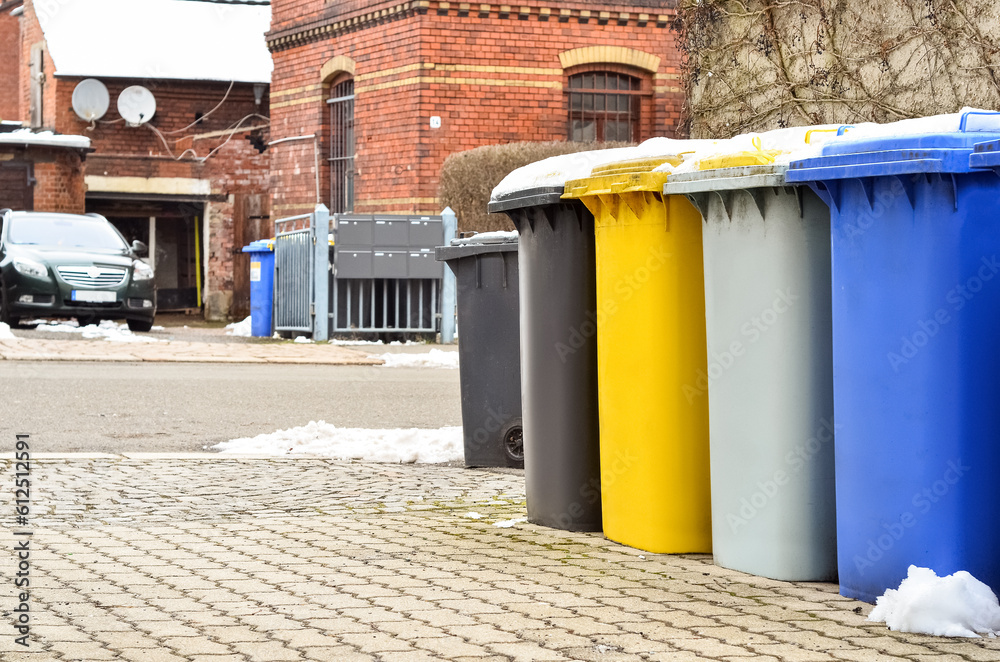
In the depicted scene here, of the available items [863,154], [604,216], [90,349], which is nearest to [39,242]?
[90,349]

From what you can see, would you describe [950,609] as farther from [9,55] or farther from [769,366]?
[9,55]

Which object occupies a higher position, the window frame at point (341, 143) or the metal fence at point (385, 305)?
the window frame at point (341, 143)

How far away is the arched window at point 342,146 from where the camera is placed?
2362cm

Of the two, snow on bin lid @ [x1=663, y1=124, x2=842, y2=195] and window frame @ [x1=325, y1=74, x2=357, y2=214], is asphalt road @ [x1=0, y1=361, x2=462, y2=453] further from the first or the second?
window frame @ [x1=325, y1=74, x2=357, y2=214]

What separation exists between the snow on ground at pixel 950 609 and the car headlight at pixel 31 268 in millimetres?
15657

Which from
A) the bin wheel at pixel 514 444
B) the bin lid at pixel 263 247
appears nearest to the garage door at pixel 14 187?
the bin lid at pixel 263 247

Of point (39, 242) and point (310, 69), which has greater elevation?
point (310, 69)

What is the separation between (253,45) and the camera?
31.7 meters

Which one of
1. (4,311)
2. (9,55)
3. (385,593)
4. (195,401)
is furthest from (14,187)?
(385,593)

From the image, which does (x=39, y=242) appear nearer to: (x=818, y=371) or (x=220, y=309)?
(x=220, y=309)

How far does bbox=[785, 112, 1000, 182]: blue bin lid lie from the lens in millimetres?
3535

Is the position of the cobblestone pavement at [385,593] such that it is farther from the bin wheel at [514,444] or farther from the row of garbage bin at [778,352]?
the bin wheel at [514,444]

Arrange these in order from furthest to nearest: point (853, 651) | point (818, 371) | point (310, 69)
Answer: point (310, 69) → point (818, 371) → point (853, 651)

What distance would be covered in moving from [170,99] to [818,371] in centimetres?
2847
